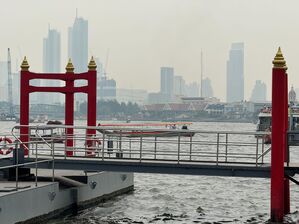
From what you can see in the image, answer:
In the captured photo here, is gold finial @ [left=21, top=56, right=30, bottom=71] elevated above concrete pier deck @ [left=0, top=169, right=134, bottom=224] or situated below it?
above

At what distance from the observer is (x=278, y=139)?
2119 cm

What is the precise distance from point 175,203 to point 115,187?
2888mm

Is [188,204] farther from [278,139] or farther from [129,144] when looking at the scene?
[278,139]

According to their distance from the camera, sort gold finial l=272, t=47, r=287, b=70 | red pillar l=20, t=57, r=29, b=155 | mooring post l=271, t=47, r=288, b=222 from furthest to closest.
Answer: red pillar l=20, t=57, r=29, b=155, gold finial l=272, t=47, r=287, b=70, mooring post l=271, t=47, r=288, b=222

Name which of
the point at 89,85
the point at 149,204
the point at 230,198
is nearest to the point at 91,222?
the point at 149,204

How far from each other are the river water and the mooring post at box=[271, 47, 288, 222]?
1558 millimetres

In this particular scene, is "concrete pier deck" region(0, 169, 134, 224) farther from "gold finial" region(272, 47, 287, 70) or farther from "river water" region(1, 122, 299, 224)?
"gold finial" region(272, 47, 287, 70)

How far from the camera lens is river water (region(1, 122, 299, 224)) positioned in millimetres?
24781

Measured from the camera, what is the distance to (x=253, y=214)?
86.6ft

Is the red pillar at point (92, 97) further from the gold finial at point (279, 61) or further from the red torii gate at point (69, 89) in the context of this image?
the gold finial at point (279, 61)

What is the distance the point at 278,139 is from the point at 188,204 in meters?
9.07

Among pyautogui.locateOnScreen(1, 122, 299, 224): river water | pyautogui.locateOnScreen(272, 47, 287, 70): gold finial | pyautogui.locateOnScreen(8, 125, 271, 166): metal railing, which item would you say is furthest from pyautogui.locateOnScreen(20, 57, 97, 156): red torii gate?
pyautogui.locateOnScreen(272, 47, 287, 70): gold finial

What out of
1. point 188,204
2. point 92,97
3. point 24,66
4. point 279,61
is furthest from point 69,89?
point 279,61

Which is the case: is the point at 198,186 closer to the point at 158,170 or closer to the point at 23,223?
the point at 158,170
